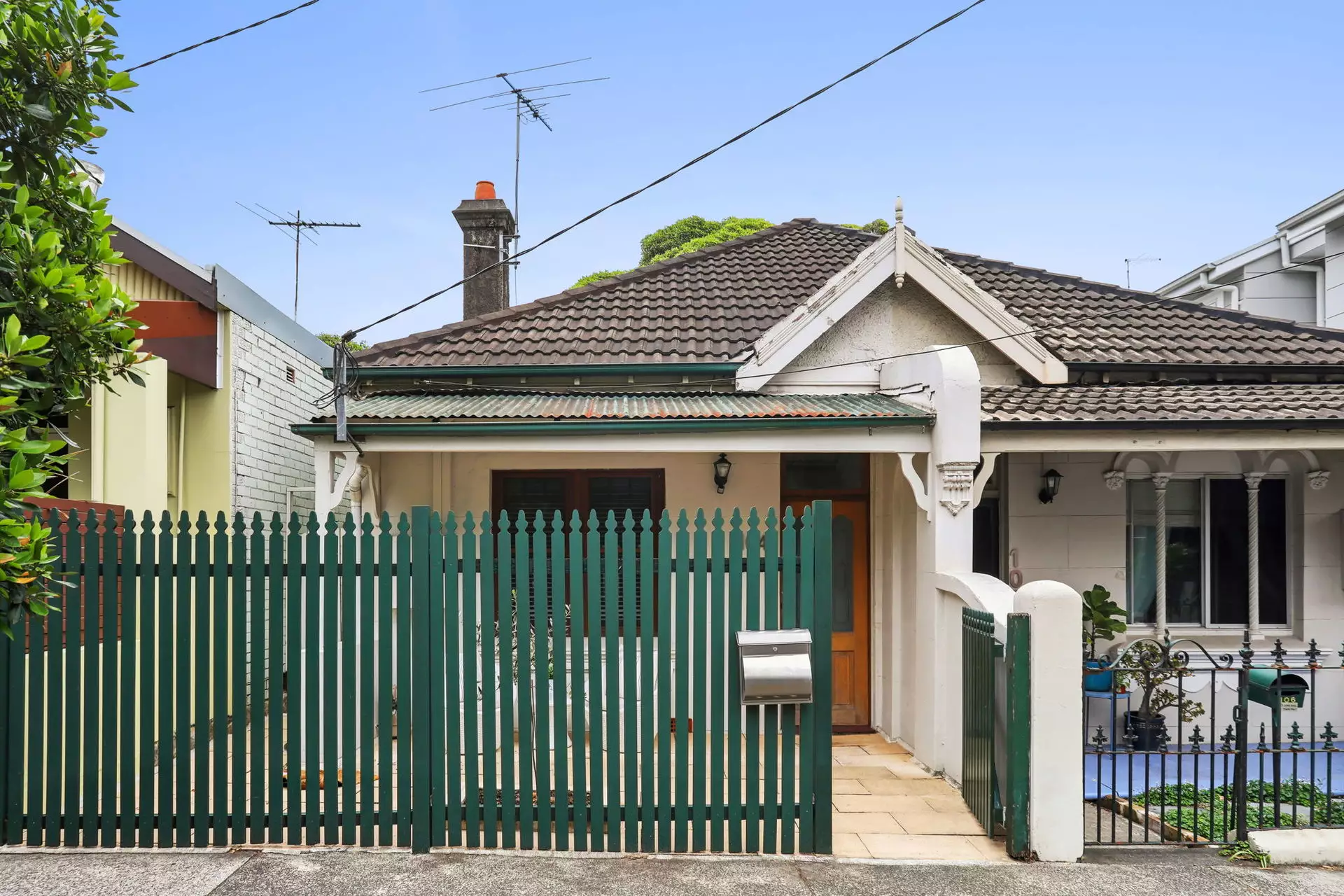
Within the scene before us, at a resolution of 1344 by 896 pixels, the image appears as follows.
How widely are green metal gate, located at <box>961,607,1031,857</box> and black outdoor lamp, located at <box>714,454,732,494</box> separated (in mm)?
2893

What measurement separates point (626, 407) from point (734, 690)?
3273mm

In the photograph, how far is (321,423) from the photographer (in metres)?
6.71

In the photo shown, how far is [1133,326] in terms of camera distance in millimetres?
9680

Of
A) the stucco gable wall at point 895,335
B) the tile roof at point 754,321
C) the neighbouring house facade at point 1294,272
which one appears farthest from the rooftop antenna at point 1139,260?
the stucco gable wall at point 895,335

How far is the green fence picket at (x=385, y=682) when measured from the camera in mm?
4664

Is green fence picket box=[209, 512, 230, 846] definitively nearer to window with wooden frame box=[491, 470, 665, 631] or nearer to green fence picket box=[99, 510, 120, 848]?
green fence picket box=[99, 510, 120, 848]

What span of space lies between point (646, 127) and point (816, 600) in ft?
29.6

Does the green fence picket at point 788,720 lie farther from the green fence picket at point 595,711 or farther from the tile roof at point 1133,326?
the tile roof at point 1133,326

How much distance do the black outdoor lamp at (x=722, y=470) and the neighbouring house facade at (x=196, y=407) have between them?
4.22m

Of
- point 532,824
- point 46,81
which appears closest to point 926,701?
point 532,824

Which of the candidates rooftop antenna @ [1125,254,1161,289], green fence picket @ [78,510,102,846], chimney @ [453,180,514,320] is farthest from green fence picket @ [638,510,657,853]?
rooftop antenna @ [1125,254,1161,289]

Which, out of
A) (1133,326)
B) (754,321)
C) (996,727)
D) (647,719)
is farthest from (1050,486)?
(647,719)

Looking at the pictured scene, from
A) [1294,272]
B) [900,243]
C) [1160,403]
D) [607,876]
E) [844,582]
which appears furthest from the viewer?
[1294,272]

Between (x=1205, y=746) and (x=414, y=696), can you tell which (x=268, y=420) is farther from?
(x=1205, y=746)
